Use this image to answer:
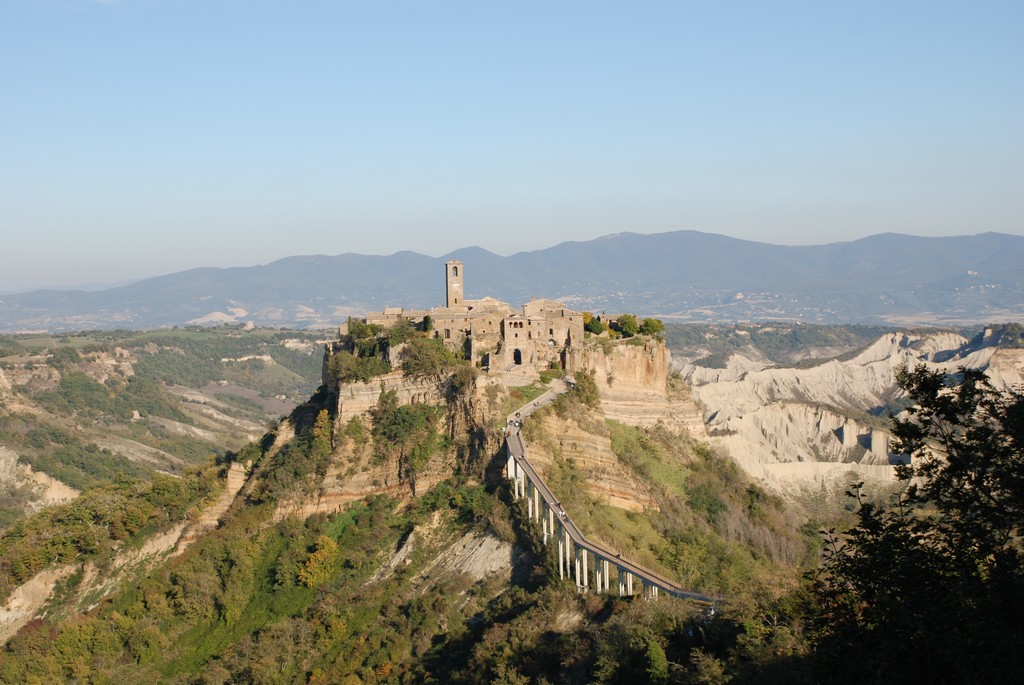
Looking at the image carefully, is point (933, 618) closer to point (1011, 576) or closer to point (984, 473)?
point (1011, 576)

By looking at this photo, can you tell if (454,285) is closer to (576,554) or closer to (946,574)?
(576,554)

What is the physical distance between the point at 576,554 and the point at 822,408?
39.8 metres

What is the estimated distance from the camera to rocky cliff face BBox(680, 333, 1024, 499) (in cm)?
4728

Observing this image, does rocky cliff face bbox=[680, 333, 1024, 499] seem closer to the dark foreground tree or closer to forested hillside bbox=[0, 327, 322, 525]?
the dark foreground tree

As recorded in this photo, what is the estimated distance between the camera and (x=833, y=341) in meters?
185

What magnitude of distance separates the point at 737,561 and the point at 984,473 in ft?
61.7

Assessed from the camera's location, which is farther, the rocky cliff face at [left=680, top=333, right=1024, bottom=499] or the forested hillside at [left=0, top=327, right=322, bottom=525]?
the forested hillside at [left=0, top=327, right=322, bottom=525]

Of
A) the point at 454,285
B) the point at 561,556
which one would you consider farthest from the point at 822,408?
the point at 561,556

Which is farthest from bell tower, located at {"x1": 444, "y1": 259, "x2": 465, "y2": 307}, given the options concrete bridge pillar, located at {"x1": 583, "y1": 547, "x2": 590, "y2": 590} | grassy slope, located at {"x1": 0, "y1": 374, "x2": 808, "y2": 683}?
concrete bridge pillar, located at {"x1": 583, "y1": 547, "x2": 590, "y2": 590}

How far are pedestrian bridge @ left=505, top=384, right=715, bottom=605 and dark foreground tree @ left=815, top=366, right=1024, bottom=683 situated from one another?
9.09m

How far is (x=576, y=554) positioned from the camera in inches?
1198

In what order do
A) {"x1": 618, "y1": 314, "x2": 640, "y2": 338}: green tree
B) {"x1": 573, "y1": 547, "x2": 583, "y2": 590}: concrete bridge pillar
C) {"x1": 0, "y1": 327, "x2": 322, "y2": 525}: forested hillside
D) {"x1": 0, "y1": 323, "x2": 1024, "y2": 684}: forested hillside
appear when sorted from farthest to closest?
{"x1": 0, "y1": 327, "x2": 322, "y2": 525}: forested hillside
{"x1": 618, "y1": 314, "x2": 640, "y2": 338}: green tree
{"x1": 573, "y1": 547, "x2": 583, "y2": 590}: concrete bridge pillar
{"x1": 0, "y1": 323, "x2": 1024, "y2": 684}: forested hillside

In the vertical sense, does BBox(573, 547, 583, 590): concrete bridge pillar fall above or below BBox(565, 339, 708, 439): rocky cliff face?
below

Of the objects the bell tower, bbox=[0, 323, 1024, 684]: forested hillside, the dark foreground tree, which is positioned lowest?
bbox=[0, 323, 1024, 684]: forested hillside
